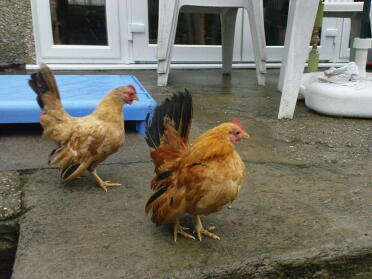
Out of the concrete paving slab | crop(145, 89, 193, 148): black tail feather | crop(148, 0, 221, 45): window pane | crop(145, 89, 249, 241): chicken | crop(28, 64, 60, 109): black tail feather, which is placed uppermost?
crop(148, 0, 221, 45): window pane

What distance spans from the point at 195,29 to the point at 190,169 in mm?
4121

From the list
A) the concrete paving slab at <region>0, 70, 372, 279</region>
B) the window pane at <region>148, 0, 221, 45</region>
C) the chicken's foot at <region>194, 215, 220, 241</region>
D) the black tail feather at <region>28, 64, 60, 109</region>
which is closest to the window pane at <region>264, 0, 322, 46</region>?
the window pane at <region>148, 0, 221, 45</region>

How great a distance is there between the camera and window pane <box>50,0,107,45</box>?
462 cm

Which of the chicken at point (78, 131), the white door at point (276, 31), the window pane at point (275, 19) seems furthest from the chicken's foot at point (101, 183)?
the window pane at point (275, 19)

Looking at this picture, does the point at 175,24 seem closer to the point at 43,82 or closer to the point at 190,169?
the point at 43,82

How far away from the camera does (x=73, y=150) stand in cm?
175

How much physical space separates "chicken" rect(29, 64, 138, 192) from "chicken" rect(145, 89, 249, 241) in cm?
37

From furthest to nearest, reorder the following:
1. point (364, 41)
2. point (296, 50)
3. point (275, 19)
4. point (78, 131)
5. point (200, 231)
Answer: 1. point (275, 19)
2. point (364, 41)
3. point (296, 50)
4. point (78, 131)
5. point (200, 231)

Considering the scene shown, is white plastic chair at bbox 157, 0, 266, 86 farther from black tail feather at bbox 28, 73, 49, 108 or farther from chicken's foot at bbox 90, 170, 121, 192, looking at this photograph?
chicken's foot at bbox 90, 170, 121, 192

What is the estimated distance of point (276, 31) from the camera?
17.5 feet

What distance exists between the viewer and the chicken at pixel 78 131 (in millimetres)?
1753

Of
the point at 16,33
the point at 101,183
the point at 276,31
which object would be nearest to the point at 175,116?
the point at 101,183

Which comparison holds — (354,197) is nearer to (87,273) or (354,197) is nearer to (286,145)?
(286,145)

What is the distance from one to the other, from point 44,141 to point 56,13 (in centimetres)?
278
